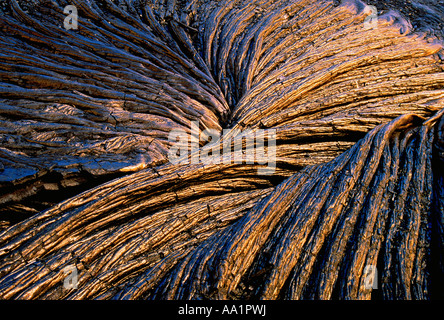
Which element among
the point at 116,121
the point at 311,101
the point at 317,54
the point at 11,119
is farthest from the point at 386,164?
the point at 11,119

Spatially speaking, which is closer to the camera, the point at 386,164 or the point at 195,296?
the point at 195,296

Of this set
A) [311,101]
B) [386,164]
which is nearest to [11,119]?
[311,101]

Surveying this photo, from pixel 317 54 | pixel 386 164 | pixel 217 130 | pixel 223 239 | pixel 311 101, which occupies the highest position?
pixel 317 54

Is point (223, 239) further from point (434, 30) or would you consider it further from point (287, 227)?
point (434, 30)

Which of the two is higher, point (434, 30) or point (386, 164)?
point (434, 30)

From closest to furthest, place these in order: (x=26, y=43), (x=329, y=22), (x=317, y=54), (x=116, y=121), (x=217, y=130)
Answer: (x=116, y=121) → (x=217, y=130) → (x=26, y=43) → (x=317, y=54) → (x=329, y=22)
